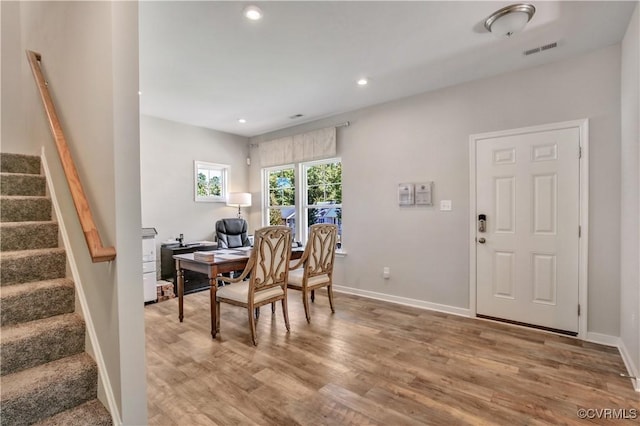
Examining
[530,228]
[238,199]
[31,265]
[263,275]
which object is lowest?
[263,275]

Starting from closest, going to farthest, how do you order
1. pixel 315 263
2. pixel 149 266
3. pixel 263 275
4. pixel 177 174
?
1. pixel 263 275
2. pixel 315 263
3. pixel 149 266
4. pixel 177 174

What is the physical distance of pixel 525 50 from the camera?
2748 millimetres

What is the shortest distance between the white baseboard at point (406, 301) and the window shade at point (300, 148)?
2.02 m

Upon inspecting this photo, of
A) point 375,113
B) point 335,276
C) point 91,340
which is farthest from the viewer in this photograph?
point 335,276

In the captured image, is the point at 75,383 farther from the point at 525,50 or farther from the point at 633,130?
the point at 525,50

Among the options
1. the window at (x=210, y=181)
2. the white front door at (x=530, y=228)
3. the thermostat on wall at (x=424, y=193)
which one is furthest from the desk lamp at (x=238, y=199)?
the white front door at (x=530, y=228)

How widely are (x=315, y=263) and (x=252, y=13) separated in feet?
7.70

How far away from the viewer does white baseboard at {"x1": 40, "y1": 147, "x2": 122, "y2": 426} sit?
1.49 meters

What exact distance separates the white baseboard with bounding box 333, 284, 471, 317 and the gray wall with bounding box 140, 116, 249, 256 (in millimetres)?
2581

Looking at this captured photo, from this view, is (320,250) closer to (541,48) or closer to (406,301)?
(406,301)

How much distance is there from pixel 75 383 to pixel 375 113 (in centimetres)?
396

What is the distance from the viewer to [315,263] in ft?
11.0

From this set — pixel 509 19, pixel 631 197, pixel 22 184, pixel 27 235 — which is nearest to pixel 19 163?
pixel 22 184

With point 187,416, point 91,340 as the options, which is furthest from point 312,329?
point 91,340
